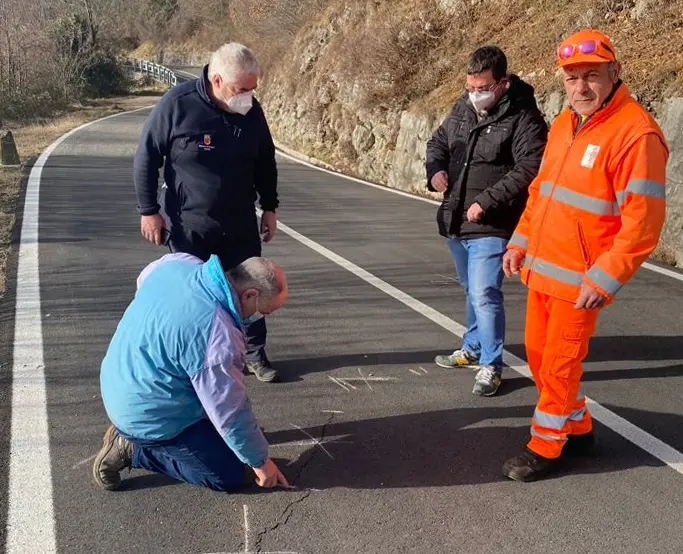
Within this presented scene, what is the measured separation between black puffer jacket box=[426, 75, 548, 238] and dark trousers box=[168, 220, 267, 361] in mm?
1292

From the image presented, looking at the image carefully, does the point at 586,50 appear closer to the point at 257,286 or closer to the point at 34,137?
the point at 257,286

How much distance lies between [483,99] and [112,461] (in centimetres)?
290

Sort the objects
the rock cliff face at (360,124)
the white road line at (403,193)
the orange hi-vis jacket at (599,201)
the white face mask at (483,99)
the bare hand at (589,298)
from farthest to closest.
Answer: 1. the rock cliff face at (360,124)
2. the white road line at (403,193)
3. the white face mask at (483,99)
4. the bare hand at (589,298)
5. the orange hi-vis jacket at (599,201)

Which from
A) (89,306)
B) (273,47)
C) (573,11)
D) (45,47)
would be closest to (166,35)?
(45,47)

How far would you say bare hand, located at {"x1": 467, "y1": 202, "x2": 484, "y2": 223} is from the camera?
13.9ft

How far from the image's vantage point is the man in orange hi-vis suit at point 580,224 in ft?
9.98

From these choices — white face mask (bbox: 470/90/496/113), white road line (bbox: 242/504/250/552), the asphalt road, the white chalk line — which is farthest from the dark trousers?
white face mask (bbox: 470/90/496/113)

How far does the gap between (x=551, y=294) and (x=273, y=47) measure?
84.1ft

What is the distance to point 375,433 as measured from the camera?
396cm

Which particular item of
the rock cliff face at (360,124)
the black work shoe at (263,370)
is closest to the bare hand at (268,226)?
the black work shoe at (263,370)

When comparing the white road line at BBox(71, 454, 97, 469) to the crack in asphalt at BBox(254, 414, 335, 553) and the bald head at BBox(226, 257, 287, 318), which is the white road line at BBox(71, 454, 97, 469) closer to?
the crack in asphalt at BBox(254, 414, 335, 553)

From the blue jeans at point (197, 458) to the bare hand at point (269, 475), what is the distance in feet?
0.46

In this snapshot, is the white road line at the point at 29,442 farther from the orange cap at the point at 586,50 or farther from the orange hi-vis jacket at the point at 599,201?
the orange cap at the point at 586,50

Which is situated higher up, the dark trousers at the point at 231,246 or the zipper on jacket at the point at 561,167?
the zipper on jacket at the point at 561,167
